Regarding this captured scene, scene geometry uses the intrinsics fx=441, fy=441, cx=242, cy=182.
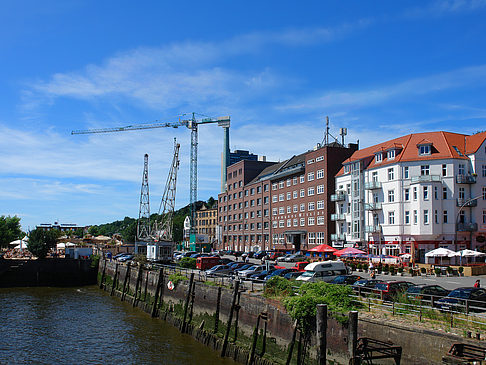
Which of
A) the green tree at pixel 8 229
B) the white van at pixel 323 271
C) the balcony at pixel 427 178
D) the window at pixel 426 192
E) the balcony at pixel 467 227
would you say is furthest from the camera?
the green tree at pixel 8 229

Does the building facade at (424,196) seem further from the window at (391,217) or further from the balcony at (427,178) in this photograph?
the window at (391,217)

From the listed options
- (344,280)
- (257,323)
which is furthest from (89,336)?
(344,280)

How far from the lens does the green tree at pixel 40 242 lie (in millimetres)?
90188

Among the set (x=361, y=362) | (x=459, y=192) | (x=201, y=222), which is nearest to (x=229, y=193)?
(x=201, y=222)

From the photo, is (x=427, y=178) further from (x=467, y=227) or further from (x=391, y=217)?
(x=467, y=227)

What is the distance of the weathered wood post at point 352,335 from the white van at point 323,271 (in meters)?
14.9

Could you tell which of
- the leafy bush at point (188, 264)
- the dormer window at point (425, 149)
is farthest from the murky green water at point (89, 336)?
the dormer window at point (425, 149)

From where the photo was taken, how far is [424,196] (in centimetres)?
5981

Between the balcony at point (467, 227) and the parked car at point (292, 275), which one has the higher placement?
the balcony at point (467, 227)

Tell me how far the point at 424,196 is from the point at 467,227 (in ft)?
22.0

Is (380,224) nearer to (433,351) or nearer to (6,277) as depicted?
(433,351)

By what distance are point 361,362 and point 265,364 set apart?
7217mm

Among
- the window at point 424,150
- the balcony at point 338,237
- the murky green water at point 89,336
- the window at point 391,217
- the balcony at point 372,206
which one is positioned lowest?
the murky green water at point 89,336

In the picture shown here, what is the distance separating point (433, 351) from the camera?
16.9 m
